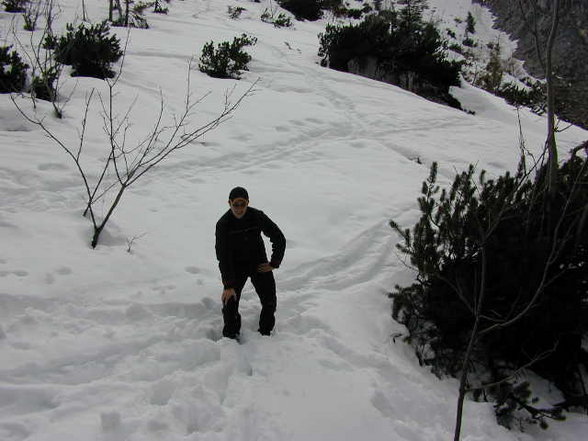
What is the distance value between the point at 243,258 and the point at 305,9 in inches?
774

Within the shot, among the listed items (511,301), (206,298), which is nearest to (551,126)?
(511,301)

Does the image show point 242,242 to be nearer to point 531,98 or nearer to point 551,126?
point 551,126

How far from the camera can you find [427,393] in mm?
2695

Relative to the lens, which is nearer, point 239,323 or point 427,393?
point 427,393

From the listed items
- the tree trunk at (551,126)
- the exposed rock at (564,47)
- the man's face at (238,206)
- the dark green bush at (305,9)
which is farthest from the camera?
the dark green bush at (305,9)

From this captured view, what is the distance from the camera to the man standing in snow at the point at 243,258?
9.12 ft

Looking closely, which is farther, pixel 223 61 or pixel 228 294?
pixel 223 61

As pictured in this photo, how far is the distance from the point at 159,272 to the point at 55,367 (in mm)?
1170

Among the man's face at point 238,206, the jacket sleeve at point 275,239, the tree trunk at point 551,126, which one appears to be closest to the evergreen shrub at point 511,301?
the tree trunk at point 551,126

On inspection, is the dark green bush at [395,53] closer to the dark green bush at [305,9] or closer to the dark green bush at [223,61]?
the dark green bush at [223,61]

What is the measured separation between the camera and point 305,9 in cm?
1942

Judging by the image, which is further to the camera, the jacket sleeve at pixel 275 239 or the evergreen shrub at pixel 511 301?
the jacket sleeve at pixel 275 239

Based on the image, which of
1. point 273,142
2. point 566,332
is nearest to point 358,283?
point 566,332

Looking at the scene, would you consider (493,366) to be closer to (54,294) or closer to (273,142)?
(54,294)
